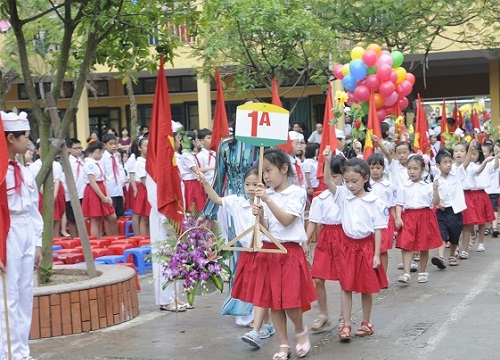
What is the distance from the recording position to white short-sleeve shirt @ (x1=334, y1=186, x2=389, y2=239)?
7359mm

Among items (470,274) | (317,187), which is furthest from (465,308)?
(317,187)

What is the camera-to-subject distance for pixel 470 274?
1073 centimetres

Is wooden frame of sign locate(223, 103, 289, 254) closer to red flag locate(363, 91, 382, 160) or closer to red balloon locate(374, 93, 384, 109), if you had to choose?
red flag locate(363, 91, 382, 160)

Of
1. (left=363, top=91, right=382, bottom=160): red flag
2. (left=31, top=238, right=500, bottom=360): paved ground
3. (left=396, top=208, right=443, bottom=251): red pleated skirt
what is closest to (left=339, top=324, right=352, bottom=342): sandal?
(left=31, top=238, right=500, bottom=360): paved ground

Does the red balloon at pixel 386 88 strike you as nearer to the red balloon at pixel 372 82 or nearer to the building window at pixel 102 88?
the red balloon at pixel 372 82

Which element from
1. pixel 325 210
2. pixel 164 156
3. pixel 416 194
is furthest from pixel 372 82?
pixel 325 210

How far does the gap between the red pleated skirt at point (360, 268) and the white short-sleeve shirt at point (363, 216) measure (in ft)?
0.24

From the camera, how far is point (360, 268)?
287 inches

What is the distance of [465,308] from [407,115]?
52.3 feet

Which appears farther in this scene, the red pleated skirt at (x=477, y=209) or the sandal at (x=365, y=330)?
the red pleated skirt at (x=477, y=209)

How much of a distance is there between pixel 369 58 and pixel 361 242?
27.4ft

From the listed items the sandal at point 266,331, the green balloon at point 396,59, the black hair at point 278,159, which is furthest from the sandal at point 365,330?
the green balloon at point 396,59

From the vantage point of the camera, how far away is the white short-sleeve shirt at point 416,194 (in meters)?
10.6

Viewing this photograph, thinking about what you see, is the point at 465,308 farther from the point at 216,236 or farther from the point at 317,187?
the point at 317,187
